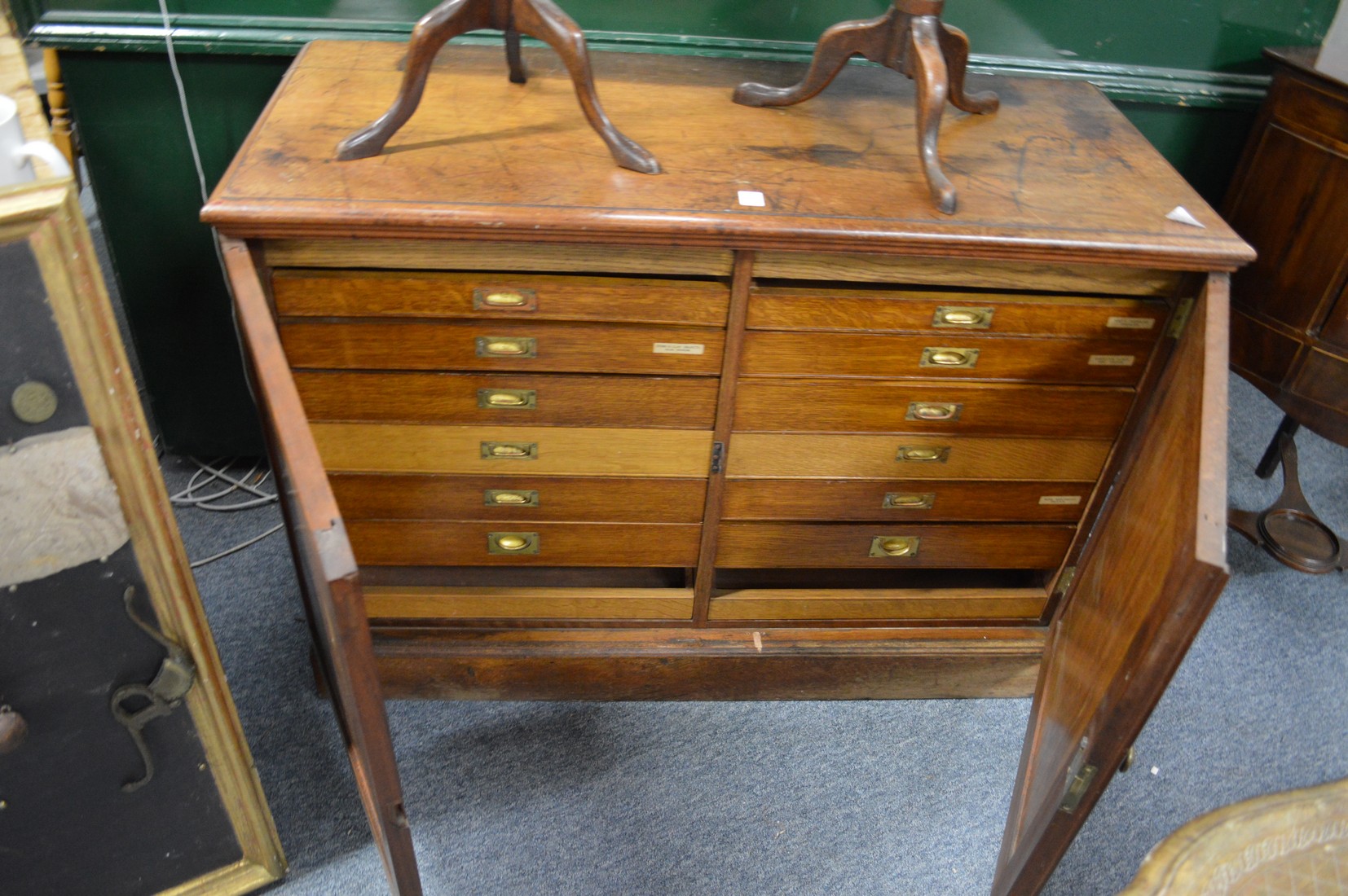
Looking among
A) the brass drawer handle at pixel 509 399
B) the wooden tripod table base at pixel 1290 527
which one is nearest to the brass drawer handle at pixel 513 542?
the brass drawer handle at pixel 509 399

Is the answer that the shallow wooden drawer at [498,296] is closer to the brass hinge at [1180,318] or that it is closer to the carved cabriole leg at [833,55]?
the carved cabriole leg at [833,55]

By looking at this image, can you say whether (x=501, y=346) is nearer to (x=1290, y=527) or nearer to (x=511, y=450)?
(x=511, y=450)

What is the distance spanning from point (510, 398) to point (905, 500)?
672 millimetres

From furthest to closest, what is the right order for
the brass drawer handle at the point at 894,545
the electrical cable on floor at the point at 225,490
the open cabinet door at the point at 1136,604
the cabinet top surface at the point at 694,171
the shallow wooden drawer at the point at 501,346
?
the electrical cable on floor at the point at 225,490 < the brass drawer handle at the point at 894,545 < the shallow wooden drawer at the point at 501,346 < the cabinet top surface at the point at 694,171 < the open cabinet door at the point at 1136,604

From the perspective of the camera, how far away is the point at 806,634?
73.2 inches

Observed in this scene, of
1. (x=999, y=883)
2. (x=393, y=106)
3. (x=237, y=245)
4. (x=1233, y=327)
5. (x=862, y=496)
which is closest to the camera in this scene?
(x=237, y=245)

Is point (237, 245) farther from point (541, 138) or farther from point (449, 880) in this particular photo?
point (449, 880)

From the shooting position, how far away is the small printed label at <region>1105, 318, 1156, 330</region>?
156cm

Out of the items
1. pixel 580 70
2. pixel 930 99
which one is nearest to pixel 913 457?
pixel 930 99

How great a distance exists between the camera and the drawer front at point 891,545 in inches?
69.4

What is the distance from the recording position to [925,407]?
163cm

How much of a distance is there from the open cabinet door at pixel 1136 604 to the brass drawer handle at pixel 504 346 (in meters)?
0.86

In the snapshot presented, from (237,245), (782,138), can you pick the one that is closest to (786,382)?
(782,138)

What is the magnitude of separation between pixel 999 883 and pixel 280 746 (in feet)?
3.89
